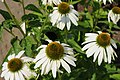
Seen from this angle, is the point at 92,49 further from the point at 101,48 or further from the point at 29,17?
the point at 29,17

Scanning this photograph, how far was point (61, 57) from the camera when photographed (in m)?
1.71

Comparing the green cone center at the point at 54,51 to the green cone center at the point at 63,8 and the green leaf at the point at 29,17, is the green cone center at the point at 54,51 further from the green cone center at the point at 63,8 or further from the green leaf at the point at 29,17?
the green leaf at the point at 29,17

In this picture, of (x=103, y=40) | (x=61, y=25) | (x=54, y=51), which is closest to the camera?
(x=54, y=51)

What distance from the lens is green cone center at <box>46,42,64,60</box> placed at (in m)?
1.69

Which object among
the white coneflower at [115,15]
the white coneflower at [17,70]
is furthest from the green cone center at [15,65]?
the white coneflower at [115,15]

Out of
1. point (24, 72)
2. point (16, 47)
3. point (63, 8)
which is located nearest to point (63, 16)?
point (63, 8)

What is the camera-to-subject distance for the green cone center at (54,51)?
1.69 m

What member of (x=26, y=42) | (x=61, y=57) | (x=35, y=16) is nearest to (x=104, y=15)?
(x=35, y=16)

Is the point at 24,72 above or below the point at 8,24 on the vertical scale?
below

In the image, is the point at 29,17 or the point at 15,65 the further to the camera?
the point at 29,17

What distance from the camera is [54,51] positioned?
5.53 ft

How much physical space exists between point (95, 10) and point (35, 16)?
427 mm

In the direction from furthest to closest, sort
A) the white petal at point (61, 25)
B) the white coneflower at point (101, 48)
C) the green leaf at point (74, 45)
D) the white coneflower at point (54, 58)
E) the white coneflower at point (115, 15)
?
the white coneflower at point (115, 15) < the green leaf at point (74, 45) < the white petal at point (61, 25) < the white coneflower at point (101, 48) < the white coneflower at point (54, 58)

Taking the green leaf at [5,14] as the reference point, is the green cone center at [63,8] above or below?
above
